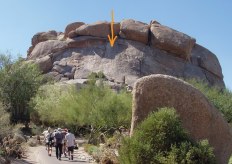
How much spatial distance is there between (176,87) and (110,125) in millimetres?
18264

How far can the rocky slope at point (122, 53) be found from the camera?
62.6 meters

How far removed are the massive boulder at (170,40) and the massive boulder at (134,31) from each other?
1.06m

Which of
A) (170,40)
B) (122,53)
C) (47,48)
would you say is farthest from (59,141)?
(47,48)

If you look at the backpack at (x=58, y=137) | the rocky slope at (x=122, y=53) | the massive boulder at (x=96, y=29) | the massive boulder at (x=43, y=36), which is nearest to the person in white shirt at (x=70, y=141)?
the backpack at (x=58, y=137)

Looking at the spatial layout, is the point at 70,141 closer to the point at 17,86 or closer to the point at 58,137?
the point at 58,137

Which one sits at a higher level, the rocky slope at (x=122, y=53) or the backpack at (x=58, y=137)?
the rocky slope at (x=122, y=53)

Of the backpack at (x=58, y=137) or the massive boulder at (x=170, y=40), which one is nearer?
the backpack at (x=58, y=137)

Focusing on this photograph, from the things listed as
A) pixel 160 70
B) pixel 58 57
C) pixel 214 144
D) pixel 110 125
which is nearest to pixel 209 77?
pixel 160 70

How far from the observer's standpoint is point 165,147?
1430 centimetres

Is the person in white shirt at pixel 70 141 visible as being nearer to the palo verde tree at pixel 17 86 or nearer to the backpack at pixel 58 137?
the backpack at pixel 58 137

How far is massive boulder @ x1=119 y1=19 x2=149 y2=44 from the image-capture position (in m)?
64.6

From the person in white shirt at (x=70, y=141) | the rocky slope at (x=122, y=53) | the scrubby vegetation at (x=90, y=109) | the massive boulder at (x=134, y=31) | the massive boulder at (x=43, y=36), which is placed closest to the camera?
the person in white shirt at (x=70, y=141)

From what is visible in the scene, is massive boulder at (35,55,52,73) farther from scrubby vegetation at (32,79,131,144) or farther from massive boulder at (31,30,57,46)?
scrubby vegetation at (32,79,131,144)

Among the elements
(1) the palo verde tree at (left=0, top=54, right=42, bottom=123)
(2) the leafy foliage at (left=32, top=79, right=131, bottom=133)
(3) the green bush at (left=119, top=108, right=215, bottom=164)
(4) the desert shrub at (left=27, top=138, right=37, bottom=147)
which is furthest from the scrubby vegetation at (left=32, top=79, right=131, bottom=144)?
(3) the green bush at (left=119, top=108, right=215, bottom=164)
